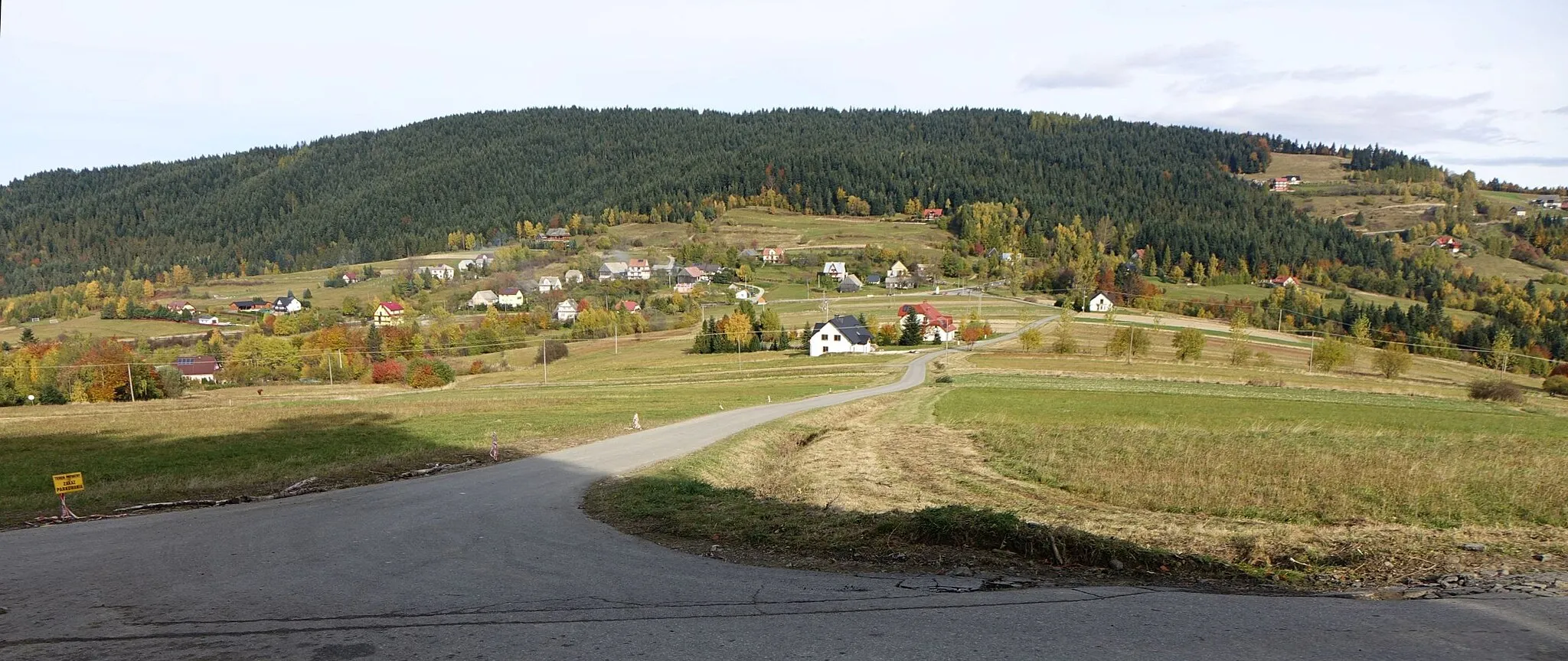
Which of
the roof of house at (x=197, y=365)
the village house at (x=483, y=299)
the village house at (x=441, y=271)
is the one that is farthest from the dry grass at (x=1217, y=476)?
the village house at (x=441, y=271)

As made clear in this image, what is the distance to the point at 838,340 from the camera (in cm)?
9431

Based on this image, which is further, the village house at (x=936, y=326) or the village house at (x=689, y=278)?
the village house at (x=689, y=278)

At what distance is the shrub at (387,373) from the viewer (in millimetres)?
86000

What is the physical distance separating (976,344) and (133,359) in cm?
8877

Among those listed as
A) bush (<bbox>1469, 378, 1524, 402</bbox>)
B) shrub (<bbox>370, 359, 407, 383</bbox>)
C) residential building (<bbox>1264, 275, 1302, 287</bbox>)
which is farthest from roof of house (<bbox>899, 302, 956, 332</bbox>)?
residential building (<bbox>1264, 275, 1302, 287</bbox>)

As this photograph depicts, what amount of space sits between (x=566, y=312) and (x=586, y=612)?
11969cm

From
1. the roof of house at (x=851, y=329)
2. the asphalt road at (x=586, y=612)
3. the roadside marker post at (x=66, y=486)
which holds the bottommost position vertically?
A: the roof of house at (x=851, y=329)

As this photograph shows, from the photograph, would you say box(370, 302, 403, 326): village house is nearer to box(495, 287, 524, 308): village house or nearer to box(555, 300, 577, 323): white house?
box(495, 287, 524, 308): village house

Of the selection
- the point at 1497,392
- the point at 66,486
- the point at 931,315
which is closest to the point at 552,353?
the point at 931,315

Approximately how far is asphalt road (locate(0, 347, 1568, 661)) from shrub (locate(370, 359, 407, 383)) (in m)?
77.2

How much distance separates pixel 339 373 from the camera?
301 ft

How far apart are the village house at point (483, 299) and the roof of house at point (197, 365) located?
41669 millimetres

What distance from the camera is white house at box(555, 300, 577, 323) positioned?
404ft

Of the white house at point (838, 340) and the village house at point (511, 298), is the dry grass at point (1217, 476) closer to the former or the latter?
the white house at point (838, 340)
